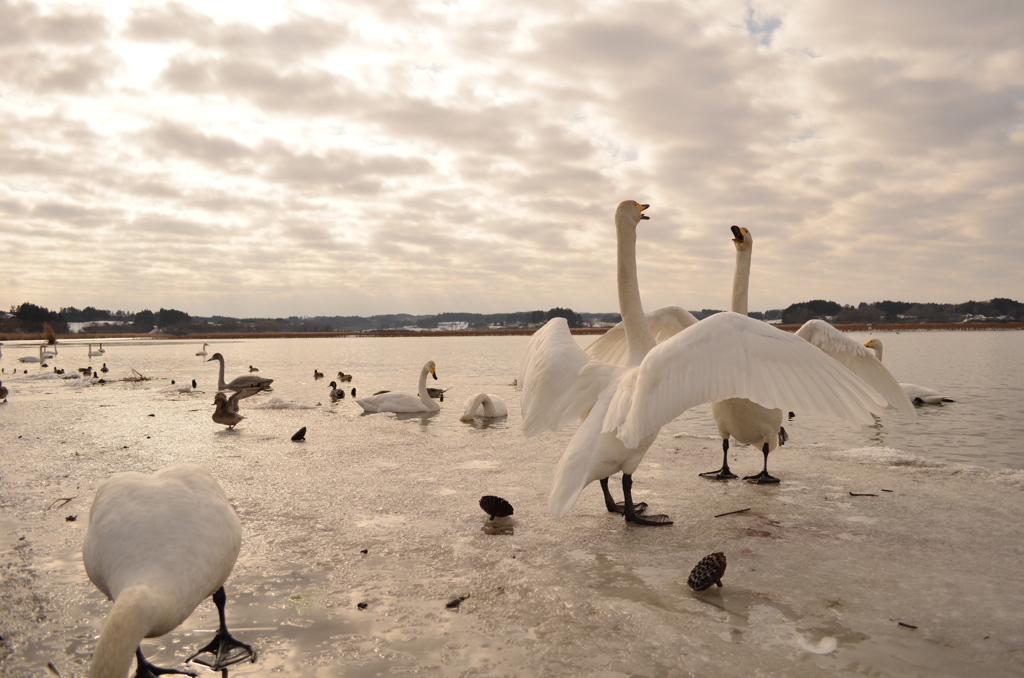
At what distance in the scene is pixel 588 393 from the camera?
17.6 ft

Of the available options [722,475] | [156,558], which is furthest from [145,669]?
[722,475]

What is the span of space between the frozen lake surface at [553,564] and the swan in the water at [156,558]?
0.44 meters

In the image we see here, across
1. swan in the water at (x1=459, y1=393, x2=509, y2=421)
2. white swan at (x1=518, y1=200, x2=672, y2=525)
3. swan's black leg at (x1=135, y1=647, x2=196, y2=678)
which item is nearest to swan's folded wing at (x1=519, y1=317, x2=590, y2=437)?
white swan at (x1=518, y1=200, x2=672, y2=525)

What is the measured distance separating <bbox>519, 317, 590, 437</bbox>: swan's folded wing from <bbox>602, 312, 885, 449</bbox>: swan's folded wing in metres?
1.06

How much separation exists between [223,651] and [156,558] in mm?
665

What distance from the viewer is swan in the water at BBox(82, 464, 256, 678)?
A: 7.91ft

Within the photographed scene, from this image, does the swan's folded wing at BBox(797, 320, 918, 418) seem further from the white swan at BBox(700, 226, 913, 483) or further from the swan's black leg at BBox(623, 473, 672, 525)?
the swan's black leg at BBox(623, 473, 672, 525)

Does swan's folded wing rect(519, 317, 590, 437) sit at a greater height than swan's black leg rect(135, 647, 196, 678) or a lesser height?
greater

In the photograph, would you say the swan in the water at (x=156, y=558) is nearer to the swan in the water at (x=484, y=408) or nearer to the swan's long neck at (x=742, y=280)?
the swan's long neck at (x=742, y=280)

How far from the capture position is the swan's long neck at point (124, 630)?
224 centimetres

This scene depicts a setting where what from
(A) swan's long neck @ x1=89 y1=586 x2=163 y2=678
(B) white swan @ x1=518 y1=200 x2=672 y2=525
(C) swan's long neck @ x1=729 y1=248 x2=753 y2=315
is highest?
(C) swan's long neck @ x1=729 y1=248 x2=753 y2=315

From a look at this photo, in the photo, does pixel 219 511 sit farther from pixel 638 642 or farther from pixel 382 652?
pixel 638 642

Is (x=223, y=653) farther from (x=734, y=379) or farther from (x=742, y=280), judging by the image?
(x=742, y=280)

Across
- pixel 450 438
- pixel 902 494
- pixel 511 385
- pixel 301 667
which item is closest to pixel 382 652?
pixel 301 667
